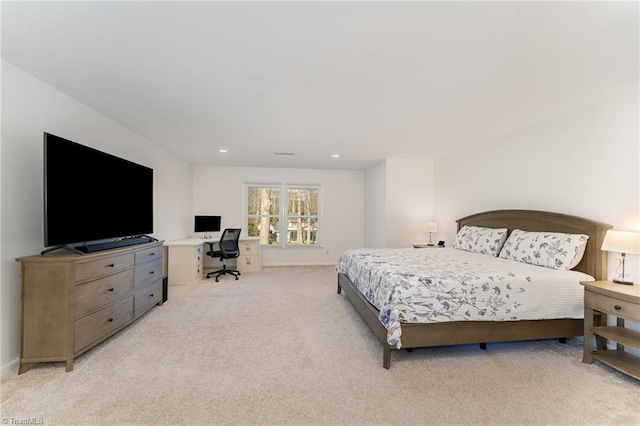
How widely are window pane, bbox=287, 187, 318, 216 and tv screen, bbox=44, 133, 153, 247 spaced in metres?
3.58

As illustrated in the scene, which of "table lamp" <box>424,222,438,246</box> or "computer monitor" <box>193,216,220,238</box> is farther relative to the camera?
"computer monitor" <box>193,216,220,238</box>

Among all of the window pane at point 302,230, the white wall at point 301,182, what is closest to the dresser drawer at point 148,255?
the white wall at point 301,182

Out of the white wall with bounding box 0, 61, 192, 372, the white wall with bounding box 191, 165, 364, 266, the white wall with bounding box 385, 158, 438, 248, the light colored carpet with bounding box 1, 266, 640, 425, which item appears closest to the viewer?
the light colored carpet with bounding box 1, 266, 640, 425

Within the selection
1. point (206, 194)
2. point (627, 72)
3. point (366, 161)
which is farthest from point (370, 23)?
point (206, 194)

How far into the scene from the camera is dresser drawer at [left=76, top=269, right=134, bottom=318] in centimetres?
208

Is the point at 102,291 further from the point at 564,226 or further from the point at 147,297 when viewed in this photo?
the point at 564,226

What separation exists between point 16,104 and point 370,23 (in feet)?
9.22

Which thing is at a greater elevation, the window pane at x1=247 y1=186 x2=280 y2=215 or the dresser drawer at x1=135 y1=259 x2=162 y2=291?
the window pane at x1=247 y1=186 x2=280 y2=215

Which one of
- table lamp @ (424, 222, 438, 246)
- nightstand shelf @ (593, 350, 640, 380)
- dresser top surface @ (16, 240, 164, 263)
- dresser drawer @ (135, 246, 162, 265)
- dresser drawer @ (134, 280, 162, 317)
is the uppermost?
table lamp @ (424, 222, 438, 246)

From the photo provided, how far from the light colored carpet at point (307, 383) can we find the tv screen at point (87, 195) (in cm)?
110

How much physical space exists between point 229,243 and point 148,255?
6.34 ft

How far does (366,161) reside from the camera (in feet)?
18.1

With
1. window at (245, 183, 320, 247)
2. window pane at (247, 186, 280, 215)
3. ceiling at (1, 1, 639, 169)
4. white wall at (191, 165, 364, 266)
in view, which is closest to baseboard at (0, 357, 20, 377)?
ceiling at (1, 1, 639, 169)

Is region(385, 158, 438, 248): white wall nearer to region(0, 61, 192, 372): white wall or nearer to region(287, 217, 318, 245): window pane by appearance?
region(287, 217, 318, 245): window pane
